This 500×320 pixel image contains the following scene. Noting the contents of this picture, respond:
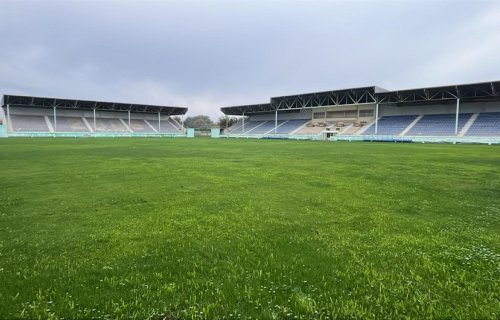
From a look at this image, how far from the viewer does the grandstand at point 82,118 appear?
7338 cm

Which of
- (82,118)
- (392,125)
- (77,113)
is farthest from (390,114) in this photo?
(77,113)

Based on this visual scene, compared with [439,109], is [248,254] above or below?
below

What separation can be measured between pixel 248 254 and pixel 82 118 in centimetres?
9292

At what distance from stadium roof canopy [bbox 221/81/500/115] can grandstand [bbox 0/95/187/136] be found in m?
30.0

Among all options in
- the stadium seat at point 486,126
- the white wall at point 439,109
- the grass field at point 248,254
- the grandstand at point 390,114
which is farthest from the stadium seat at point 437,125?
the grass field at point 248,254

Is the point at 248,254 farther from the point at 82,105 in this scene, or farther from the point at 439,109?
the point at 82,105

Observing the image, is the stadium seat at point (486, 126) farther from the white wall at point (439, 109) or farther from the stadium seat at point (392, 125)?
the stadium seat at point (392, 125)

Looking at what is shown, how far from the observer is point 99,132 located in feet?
259

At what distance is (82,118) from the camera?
85.4 m

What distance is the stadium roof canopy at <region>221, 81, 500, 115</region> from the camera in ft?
175

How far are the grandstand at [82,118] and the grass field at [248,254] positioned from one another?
245ft

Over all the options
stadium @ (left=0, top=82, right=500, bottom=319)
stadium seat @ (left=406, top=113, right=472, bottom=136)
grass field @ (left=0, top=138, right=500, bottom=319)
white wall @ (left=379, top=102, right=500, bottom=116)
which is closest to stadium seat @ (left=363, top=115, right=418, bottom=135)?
white wall @ (left=379, top=102, right=500, bottom=116)

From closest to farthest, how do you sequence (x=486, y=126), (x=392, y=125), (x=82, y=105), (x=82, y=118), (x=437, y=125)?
1. (x=486, y=126)
2. (x=437, y=125)
3. (x=392, y=125)
4. (x=82, y=105)
5. (x=82, y=118)

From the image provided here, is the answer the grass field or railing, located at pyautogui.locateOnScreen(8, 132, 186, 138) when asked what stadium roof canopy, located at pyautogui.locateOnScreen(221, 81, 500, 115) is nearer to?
railing, located at pyautogui.locateOnScreen(8, 132, 186, 138)
